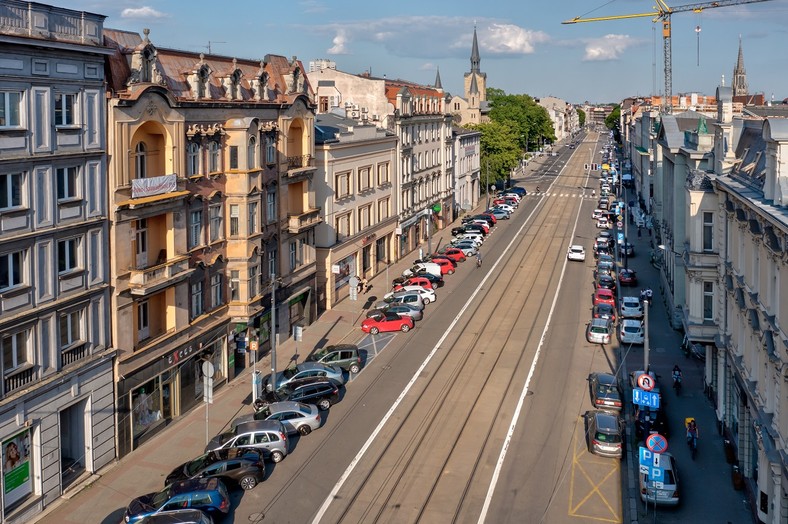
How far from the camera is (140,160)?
104 ft

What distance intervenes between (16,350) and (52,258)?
3307 millimetres

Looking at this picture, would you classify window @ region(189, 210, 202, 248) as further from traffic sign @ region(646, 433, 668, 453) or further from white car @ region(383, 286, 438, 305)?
traffic sign @ region(646, 433, 668, 453)

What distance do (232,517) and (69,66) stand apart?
644 inches

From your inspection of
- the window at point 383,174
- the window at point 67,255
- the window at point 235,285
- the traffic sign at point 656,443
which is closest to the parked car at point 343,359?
the window at point 235,285

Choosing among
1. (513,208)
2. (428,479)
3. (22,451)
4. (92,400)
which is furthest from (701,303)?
(513,208)

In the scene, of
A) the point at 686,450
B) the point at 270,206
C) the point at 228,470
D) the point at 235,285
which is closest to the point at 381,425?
the point at 228,470

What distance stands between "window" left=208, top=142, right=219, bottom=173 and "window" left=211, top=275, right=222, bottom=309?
5184mm

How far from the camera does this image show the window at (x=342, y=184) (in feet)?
175

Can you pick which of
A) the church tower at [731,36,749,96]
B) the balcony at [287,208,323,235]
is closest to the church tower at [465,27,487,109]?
the church tower at [731,36,749,96]

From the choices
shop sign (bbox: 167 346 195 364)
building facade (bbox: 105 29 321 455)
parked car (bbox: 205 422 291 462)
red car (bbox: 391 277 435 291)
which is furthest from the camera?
red car (bbox: 391 277 435 291)

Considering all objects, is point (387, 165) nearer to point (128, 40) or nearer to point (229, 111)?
point (229, 111)

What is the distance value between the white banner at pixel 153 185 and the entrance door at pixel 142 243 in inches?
52.7

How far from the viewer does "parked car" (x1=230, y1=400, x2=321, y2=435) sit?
31984mm

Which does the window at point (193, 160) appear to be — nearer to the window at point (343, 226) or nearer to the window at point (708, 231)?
the window at point (343, 226)
